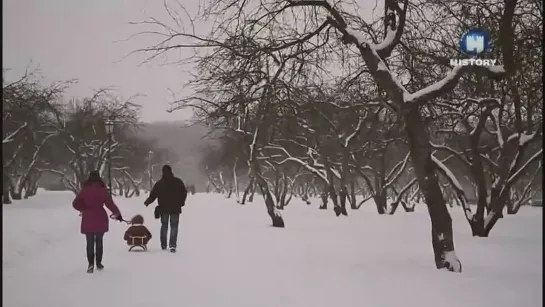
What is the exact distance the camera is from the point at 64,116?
12.7m

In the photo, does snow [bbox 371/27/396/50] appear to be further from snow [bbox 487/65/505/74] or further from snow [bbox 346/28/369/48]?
snow [bbox 487/65/505/74]

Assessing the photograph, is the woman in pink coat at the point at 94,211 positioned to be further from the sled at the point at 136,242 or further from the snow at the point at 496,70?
the snow at the point at 496,70

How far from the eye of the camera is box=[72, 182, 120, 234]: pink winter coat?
7.62 meters

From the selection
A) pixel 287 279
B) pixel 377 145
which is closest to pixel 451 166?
pixel 377 145

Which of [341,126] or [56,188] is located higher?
[341,126]

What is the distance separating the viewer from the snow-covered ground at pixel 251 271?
5727mm

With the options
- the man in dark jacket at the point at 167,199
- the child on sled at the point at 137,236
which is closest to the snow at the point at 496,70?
the man in dark jacket at the point at 167,199

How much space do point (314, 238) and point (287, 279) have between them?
5.66 m

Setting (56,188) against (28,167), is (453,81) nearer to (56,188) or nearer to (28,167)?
(56,188)

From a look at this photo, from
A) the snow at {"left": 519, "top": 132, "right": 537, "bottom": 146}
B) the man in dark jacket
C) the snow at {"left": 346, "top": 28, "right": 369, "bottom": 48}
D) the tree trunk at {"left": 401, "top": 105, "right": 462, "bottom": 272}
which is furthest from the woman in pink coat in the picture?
the snow at {"left": 519, "top": 132, "right": 537, "bottom": 146}

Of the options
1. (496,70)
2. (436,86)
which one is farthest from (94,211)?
(496,70)

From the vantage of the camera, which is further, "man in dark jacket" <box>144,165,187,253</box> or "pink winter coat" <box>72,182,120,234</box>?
"man in dark jacket" <box>144,165,187,253</box>

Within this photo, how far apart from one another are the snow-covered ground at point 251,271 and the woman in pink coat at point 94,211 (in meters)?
0.40

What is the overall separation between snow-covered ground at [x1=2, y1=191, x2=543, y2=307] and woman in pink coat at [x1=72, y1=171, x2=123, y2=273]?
1.30ft
